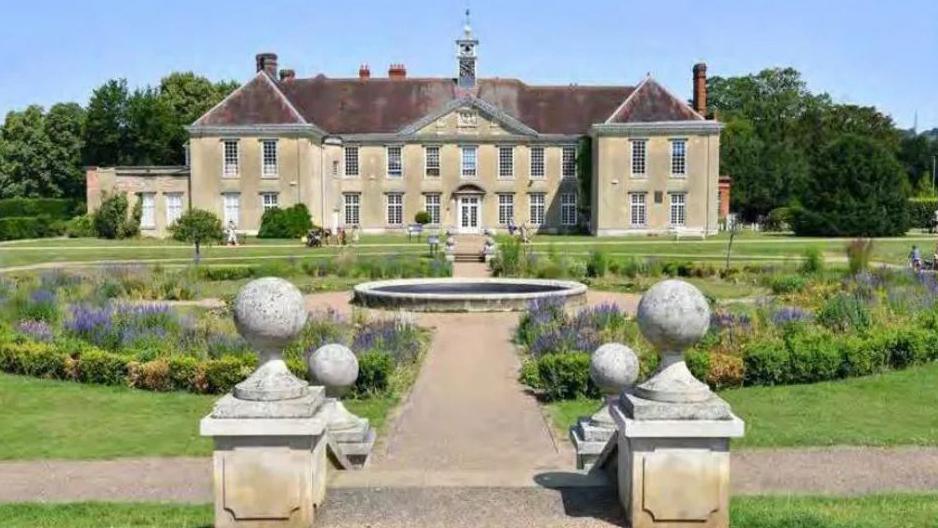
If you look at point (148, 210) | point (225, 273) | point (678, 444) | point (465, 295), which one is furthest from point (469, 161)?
point (678, 444)

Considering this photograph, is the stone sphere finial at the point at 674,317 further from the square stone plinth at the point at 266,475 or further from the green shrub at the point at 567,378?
the green shrub at the point at 567,378

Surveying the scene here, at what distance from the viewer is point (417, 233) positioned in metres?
48.9

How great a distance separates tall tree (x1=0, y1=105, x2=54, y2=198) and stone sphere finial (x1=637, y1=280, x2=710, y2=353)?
7162 cm

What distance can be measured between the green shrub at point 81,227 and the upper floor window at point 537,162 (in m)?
23.3

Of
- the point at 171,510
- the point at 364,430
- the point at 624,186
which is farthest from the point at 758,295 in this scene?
the point at 624,186

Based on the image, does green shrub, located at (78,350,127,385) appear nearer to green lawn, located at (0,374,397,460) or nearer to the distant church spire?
green lawn, located at (0,374,397,460)

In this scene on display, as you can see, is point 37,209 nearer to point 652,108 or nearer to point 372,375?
point 652,108

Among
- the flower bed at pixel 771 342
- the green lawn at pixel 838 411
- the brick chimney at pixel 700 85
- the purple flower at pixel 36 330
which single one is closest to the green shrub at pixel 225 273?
the purple flower at pixel 36 330

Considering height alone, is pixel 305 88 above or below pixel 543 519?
above

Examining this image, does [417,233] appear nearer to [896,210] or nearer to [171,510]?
[896,210]

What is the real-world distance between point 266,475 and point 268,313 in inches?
36.0

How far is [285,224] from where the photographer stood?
46.5m

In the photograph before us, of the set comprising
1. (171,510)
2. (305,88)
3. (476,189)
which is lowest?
(171,510)

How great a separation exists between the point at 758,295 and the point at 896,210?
29243 mm
